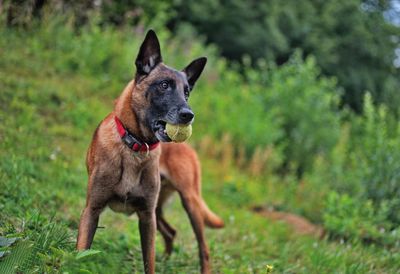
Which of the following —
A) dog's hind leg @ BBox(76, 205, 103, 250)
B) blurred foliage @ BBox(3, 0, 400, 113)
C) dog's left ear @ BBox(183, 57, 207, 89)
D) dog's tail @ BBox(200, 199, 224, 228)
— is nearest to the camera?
dog's hind leg @ BBox(76, 205, 103, 250)

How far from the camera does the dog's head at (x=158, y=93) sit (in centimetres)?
327

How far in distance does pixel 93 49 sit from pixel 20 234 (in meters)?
7.02

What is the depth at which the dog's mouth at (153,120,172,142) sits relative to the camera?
326 cm

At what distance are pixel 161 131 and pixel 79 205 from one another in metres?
2.20

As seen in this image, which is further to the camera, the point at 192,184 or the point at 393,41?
the point at 393,41

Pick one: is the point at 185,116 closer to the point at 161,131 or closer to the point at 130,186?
the point at 161,131

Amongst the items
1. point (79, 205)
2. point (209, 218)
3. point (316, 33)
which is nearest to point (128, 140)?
point (209, 218)

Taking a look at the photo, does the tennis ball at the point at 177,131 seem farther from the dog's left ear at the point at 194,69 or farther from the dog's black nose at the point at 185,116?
the dog's left ear at the point at 194,69

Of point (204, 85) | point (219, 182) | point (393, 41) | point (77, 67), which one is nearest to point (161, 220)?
point (219, 182)

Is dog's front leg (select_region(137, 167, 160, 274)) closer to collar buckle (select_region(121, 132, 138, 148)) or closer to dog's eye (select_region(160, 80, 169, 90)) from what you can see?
collar buckle (select_region(121, 132, 138, 148))

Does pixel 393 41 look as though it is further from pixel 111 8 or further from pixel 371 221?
pixel 371 221

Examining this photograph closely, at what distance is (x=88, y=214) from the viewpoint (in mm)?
3234

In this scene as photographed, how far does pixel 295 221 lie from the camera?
702 centimetres

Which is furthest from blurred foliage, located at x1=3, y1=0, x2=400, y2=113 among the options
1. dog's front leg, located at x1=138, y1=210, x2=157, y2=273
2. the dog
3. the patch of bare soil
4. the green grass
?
dog's front leg, located at x1=138, y1=210, x2=157, y2=273
